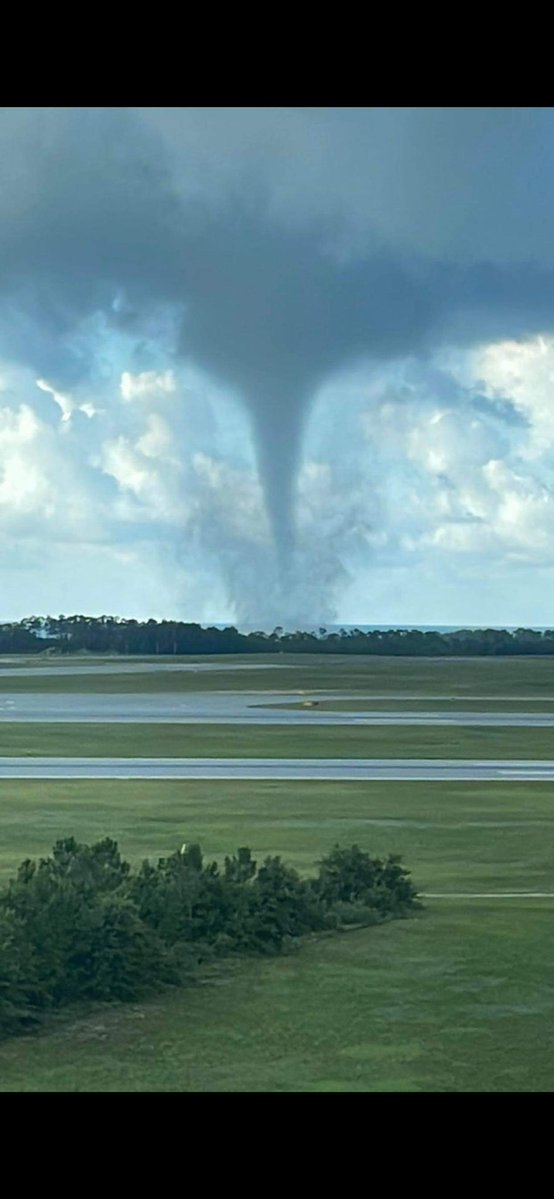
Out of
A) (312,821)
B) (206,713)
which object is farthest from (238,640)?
(206,713)

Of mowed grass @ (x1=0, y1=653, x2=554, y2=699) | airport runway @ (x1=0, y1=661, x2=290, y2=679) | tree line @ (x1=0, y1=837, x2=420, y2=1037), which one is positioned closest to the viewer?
tree line @ (x1=0, y1=837, x2=420, y2=1037)

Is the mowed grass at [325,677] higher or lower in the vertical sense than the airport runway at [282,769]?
higher

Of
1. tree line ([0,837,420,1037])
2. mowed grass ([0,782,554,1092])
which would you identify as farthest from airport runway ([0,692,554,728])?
tree line ([0,837,420,1037])

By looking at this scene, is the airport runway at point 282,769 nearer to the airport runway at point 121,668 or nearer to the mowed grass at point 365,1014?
the airport runway at point 121,668

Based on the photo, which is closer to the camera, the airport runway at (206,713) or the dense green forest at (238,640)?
the dense green forest at (238,640)

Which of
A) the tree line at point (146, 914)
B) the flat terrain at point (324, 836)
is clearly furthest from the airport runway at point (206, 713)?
the tree line at point (146, 914)

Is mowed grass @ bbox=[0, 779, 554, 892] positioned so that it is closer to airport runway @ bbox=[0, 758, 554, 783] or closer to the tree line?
airport runway @ bbox=[0, 758, 554, 783]

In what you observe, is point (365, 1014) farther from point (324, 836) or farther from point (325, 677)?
point (325, 677)
